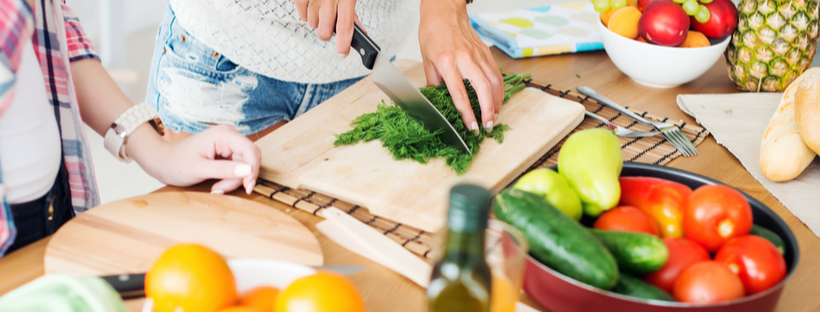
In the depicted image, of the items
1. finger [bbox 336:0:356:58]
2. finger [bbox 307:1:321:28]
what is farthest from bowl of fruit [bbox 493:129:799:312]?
finger [bbox 307:1:321:28]

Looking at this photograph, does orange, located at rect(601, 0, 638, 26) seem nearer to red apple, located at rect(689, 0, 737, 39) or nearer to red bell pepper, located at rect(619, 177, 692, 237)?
red apple, located at rect(689, 0, 737, 39)

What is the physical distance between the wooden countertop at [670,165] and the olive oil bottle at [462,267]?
10.8 inches

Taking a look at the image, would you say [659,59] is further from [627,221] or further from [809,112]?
[627,221]

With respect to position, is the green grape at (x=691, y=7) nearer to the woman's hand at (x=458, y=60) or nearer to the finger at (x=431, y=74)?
the woman's hand at (x=458, y=60)

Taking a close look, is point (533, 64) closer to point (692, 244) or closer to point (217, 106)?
point (217, 106)

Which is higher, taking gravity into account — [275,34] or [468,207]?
[468,207]

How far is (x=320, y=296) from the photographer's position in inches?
19.2

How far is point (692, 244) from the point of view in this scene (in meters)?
0.70

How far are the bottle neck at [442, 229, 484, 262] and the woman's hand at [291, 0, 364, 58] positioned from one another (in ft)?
2.64

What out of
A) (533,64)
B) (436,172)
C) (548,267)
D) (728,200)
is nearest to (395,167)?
(436,172)

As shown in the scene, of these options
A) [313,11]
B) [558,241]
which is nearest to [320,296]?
[558,241]

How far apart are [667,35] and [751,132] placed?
0.28 meters

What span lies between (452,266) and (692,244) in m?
0.40

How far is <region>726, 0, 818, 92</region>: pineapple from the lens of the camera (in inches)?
50.3
